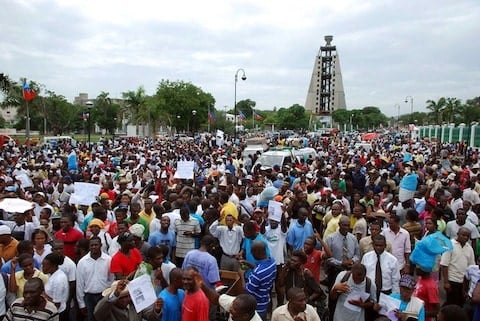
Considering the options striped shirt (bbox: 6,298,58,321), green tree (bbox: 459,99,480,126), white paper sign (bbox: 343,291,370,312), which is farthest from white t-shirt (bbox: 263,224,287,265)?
green tree (bbox: 459,99,480,126)

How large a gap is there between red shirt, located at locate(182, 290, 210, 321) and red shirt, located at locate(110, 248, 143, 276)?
1.49 m

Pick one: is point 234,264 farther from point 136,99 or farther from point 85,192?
point 136,99

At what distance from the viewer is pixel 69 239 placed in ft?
20.8

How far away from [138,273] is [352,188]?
8.33 meters

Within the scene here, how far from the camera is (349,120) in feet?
386

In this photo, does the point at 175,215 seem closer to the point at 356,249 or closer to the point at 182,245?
the point at 182,245

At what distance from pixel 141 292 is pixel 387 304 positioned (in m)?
2.49

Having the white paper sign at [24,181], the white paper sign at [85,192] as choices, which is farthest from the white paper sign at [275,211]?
the white paper sign at [24,181]

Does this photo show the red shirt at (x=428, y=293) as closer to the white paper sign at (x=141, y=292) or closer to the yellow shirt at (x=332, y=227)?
the yellow shirt at (x=332, y=227)

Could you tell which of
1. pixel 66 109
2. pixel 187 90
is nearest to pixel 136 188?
pixel 187 90

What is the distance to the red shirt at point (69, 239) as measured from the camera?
20.8 ft

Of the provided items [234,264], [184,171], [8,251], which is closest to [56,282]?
[8,251]

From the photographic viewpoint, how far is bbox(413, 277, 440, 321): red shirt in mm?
4875

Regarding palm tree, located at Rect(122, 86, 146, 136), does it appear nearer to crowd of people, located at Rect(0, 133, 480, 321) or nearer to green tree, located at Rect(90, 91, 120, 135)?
green tree, located at Rect(90, 91, 120, 135)
